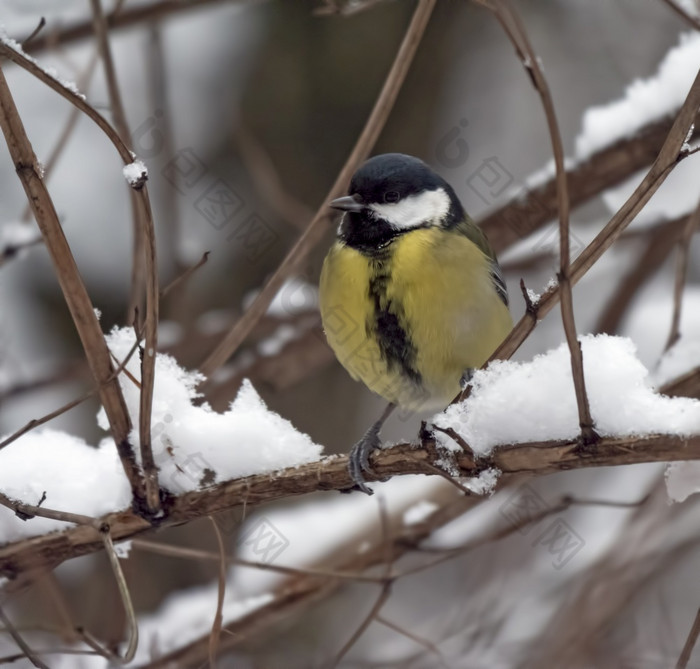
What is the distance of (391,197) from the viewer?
237 centimetres

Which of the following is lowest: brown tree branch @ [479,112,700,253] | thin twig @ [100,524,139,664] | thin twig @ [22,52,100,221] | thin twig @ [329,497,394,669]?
thin twig @ [329,497,394,669]

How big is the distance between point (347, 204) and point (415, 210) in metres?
0.26

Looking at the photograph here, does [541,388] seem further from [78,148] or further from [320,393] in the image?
[78,148]

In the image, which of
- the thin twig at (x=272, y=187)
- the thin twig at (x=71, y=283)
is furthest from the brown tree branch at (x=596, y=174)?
the thin twig at (x=71, y=283)

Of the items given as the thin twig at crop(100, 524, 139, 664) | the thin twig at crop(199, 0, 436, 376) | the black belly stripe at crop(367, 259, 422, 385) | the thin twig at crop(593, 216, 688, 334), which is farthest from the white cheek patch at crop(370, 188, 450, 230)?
the thin twig at crop(100, 524, 139, 664)

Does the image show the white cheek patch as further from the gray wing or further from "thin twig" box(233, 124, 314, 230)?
"thin twig" box(233, 124, 314, 230)

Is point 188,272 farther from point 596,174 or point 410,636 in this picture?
point 596,174

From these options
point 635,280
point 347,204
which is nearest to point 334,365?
point 635,280

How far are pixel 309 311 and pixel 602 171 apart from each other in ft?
3.65

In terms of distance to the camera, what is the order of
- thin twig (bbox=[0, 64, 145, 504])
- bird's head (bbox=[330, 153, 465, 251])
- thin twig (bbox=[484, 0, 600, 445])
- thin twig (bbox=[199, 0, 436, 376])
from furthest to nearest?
bird's head (bbox=[330, 153, 465, 251]) < thin twig (bbox=[199, 0, 436, 376]) < thin twig (bbox=[0, 64, 145, 504]) < thin twig (bbox=[484, 0, 600, 445])

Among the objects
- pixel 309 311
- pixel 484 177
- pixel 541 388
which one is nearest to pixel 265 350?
pixel 309 311

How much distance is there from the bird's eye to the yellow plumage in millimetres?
146

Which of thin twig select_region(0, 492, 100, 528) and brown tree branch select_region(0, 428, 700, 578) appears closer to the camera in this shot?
thin twig select_region(0, 492, 100, 528)

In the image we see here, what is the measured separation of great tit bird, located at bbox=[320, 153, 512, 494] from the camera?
6.93 ft
